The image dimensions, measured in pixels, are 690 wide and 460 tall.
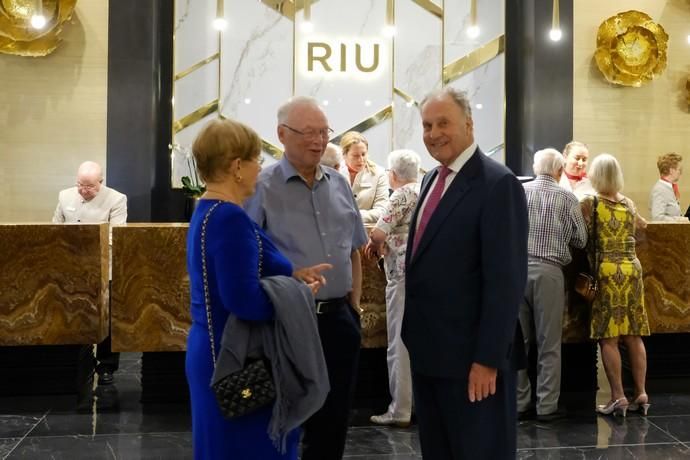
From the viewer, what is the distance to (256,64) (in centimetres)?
889

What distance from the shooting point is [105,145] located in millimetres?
8570

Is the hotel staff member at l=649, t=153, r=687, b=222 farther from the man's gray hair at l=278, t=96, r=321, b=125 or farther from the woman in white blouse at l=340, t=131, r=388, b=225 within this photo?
the man's gray hair at l=278, t=96, r=321, b=125

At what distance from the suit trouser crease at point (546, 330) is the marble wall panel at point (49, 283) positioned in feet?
9.54

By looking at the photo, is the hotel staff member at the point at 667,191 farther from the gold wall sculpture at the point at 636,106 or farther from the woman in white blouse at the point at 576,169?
the woman in white blouse at the point at 576,169

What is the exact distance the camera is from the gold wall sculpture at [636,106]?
9.19 m

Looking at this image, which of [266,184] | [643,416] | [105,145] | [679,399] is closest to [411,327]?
[266,184]

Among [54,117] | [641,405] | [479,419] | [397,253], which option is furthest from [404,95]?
[479,419]

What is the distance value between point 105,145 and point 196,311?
6.40 meters

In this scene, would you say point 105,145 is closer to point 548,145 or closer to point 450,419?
point 548,145

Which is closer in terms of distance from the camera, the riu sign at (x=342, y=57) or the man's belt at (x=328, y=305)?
the man's belt at (x=328, y=305)

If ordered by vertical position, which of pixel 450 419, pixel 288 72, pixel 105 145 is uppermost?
pixel 288 72

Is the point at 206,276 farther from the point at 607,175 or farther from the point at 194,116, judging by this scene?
the point at 194,116

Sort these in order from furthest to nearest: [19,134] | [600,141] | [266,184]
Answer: [600,141]
[19,134]
[266,184]

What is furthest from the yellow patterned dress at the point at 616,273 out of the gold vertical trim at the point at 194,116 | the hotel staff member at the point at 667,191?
the gold vertical trim at the point at 194,116
